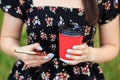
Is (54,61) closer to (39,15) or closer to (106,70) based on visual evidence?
(39,15)

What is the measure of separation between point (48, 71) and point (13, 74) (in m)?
0.22

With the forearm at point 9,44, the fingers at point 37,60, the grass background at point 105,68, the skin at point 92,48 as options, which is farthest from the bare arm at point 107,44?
the grass background at point 105,68

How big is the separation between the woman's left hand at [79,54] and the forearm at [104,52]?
0.07 metres

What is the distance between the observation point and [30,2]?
1822 mm

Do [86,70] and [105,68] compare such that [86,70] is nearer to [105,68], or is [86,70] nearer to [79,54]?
[79,54]

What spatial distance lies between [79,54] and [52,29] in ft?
0.71

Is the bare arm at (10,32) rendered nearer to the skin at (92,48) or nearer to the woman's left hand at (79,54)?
the skin at (92,48)

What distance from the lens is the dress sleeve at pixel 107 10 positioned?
6.05 ft

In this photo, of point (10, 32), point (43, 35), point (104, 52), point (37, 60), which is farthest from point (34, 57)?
point (104, 52)

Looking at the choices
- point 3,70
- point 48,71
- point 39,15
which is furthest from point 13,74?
point 3,70

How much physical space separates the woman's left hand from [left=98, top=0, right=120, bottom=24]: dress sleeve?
8.5 inches

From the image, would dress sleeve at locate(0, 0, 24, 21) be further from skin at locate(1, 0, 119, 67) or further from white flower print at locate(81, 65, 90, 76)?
white flower print at locate(81, 65, 90, 76)

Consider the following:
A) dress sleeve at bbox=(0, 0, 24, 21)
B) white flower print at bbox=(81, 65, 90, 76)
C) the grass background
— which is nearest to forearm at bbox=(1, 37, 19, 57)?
dress sleeve at bbox=(0, 0, 24, 21)

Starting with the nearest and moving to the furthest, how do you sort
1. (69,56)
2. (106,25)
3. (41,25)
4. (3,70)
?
1. (69,56)
2. (41,25)
3. (106,25)
4. (3,70)
